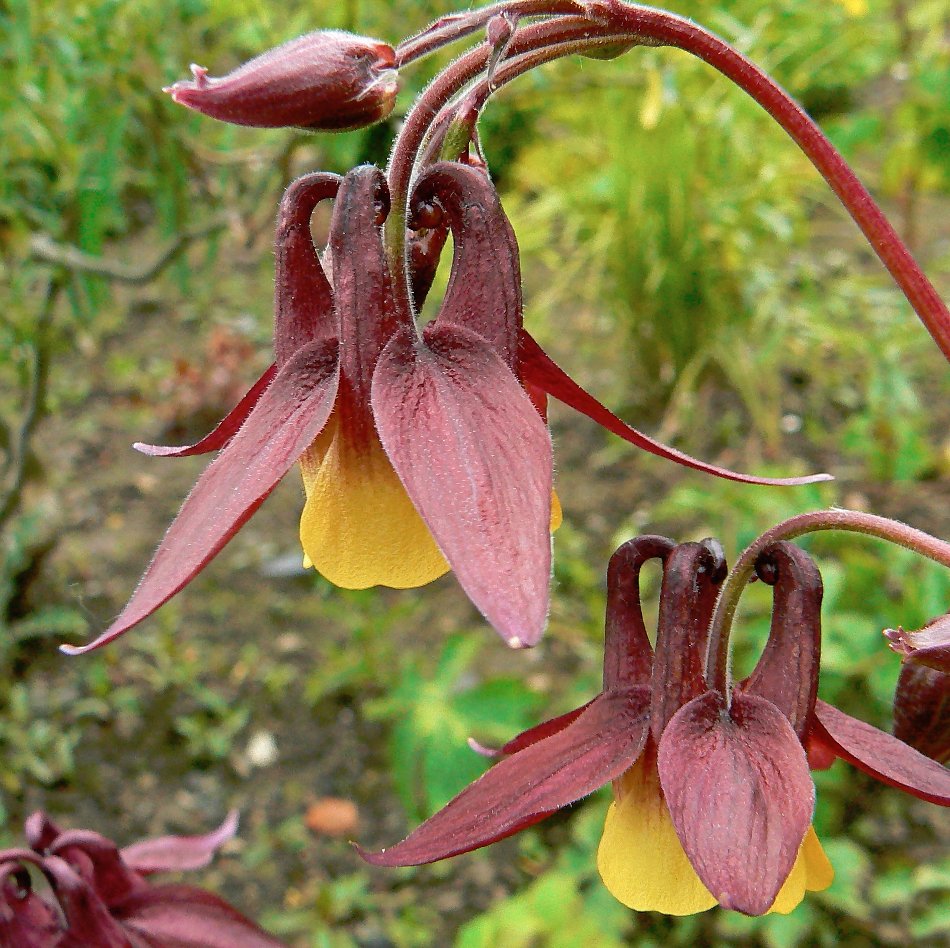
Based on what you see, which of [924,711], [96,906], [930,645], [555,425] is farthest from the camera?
[555,425]

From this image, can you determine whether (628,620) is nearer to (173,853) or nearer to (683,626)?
(683,626)

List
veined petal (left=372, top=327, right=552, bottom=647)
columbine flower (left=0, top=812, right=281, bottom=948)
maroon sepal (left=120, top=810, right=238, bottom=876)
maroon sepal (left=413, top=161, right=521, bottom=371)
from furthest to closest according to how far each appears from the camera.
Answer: maroon sepal (left=120, top=810, right=238, bottom=876), columbine flower (left=0, top=812, right=281, bottom=948), maroon sepal (left=413, top=161, right=521, bottom=371), veined petal (left=372, top=327, right=552, bottom=647)

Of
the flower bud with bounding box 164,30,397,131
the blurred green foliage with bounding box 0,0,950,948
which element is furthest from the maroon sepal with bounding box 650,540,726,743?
the blurred green foliage with bounding box 0,0,950,948

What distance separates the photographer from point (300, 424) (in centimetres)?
48

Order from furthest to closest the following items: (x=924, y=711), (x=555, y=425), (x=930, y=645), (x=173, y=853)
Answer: (x=555, y=425)
(x=173, y=853)
(x=924, y=711)
(x=930, y=645)

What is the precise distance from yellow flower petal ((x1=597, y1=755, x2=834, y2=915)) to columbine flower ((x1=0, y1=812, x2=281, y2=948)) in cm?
31

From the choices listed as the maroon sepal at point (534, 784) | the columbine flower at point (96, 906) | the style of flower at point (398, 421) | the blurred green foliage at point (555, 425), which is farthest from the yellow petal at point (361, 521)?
the blurred green foliage at point (555, 425)

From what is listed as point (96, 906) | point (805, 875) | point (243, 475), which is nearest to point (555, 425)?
point (96, 906)

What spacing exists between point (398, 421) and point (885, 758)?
314 mm

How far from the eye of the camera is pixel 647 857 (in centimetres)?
58

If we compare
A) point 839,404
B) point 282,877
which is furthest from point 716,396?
point 282,877

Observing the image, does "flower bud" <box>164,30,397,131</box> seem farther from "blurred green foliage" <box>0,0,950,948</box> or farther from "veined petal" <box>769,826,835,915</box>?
"blurred green foliage" <box>0,0,950,948</box>

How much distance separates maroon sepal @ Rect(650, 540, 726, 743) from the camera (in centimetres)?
58

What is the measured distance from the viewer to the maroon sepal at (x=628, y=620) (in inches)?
25.0
